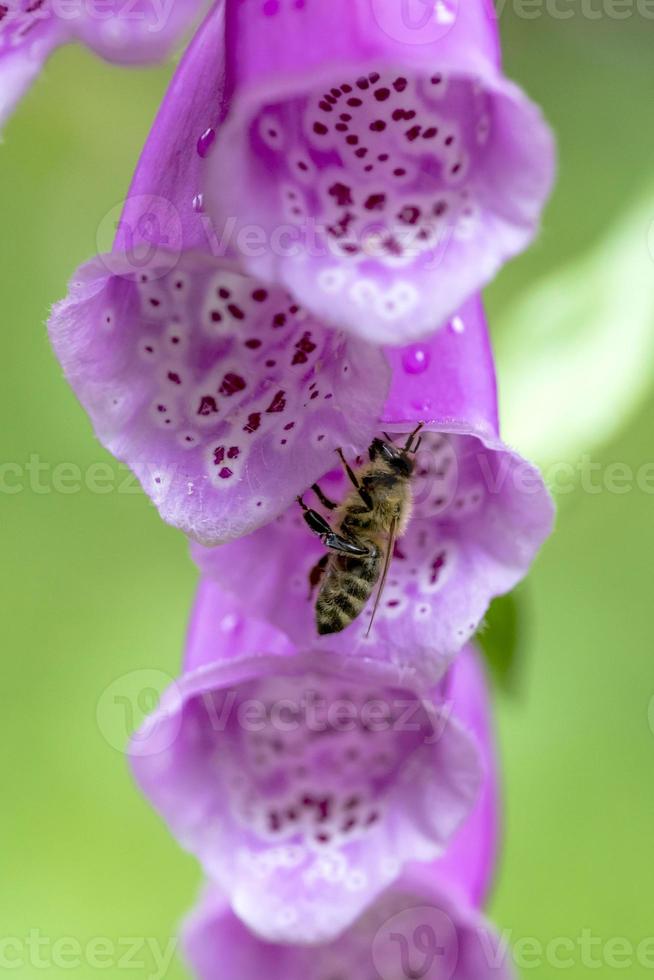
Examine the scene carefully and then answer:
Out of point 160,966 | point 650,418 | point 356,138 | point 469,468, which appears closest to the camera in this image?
point 356,138

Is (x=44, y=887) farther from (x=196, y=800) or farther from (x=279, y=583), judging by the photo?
(x=279, y=583)

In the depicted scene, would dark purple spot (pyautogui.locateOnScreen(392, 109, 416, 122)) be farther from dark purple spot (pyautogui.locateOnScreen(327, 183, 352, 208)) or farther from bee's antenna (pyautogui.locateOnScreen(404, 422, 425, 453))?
bee's antenna (pyautogui.locateOnScreen(404, 422, 425, 453))

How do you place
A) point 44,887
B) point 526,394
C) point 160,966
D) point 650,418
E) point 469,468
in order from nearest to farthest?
point 469,468, point 526,394, point 160,966, point 44,887, point 650,418

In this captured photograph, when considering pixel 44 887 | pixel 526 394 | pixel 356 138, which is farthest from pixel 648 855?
pixel 356 138

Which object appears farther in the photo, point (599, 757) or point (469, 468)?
point (599, 757)

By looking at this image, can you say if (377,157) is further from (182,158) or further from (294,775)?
(294,775)

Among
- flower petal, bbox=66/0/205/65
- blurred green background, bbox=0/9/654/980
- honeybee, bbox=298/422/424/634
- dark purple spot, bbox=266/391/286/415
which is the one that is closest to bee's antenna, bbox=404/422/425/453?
honeybee, bbox=298/422/424/634

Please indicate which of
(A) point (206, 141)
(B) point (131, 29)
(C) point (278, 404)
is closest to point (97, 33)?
(B) point (131, 29)
